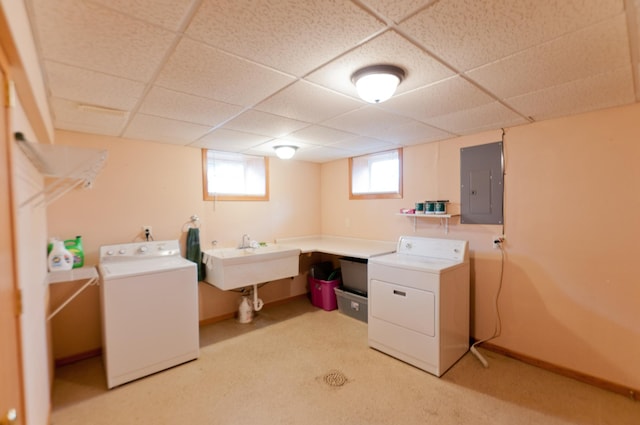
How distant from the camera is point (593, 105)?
6.91ft

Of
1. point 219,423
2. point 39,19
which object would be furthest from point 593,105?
point 219,423

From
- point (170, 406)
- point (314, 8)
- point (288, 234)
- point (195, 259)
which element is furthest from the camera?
point (288, 234)

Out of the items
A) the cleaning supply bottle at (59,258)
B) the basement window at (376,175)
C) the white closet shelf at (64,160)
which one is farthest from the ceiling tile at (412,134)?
the cleaning supply bottle at (59,258)

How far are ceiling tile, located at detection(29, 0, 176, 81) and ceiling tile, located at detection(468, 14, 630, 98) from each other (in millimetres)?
1668

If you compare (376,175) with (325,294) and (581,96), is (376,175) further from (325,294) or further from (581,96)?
(581,96)

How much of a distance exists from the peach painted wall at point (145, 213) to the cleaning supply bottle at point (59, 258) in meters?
0.31

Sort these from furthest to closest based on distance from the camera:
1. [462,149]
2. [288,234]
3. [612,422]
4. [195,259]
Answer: [288,234]
[195,259]
[462,149]
[612,422]

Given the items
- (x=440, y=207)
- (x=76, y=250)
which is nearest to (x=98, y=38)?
(x=76, y=250)

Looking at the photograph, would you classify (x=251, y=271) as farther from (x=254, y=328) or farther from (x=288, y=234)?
(x=288, y=234)

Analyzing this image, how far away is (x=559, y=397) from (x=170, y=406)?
114 inches

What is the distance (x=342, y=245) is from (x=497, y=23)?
10.1ft

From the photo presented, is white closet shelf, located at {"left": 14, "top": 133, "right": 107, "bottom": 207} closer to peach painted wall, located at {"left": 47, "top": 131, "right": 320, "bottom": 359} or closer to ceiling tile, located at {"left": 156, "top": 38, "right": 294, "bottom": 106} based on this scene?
ceiling tile, located at {"left": 156, "top": 38, "right": 294, "bottom": 106}

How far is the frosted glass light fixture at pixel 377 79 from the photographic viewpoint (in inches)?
60.2

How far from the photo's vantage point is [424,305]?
8.00 feet
